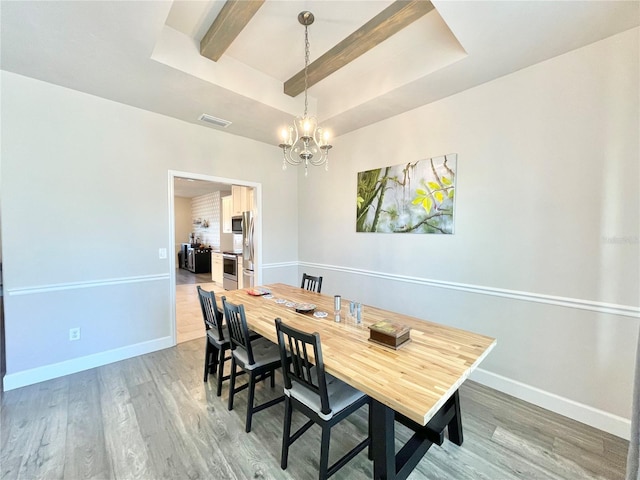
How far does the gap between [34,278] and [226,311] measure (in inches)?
81.6

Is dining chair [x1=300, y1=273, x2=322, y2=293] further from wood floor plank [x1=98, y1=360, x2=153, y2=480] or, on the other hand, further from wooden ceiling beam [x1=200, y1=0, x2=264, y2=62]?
wooden ceiling beam [x1=200, y1=0, x2=264, y2=62]

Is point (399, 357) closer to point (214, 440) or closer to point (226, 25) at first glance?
point (214, 440)

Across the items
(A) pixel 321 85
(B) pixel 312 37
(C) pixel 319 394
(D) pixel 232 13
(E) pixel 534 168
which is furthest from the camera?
(A) pixel 321 85

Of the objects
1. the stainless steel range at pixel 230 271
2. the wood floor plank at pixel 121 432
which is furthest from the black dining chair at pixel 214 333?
the stainless steel range at pixel 230 271

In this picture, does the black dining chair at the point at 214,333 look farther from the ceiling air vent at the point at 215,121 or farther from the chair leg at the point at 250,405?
the ceiling air vent at the point at 215,121

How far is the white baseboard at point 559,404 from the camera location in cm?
190

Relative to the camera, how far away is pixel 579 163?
2.04m

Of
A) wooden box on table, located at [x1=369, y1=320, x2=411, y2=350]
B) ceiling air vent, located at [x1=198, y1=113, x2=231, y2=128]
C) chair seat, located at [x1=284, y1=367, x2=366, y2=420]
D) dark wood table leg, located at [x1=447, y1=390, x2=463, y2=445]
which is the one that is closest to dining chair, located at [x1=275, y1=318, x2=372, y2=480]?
chair seat, located at [x1=284, y1=367, x2=366, y2=420]

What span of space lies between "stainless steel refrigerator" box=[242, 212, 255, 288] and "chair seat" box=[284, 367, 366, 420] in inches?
133

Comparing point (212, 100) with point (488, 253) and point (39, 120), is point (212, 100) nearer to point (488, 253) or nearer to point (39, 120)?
point (39, 120)

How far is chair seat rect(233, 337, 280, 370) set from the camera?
2008mm

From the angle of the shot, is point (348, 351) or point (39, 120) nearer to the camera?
point (348, 351)

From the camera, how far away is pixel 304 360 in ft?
4.88

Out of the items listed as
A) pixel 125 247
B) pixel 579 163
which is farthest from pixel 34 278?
pixel 579 163
